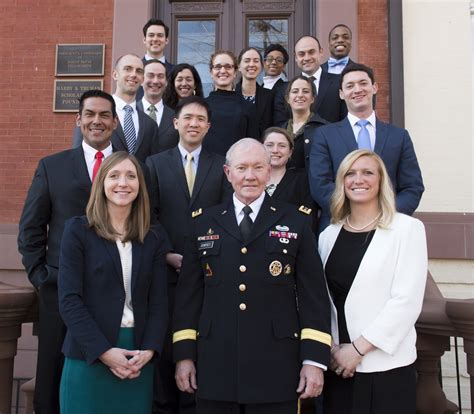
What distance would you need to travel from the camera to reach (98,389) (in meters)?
2.73

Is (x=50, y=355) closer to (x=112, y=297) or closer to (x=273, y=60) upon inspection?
(x=112, y=297)

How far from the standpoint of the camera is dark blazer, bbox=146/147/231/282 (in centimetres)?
359

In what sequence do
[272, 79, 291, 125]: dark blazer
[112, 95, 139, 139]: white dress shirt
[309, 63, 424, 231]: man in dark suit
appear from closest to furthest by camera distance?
[309, 63, 424, 231]: man in dark suit, [112, 95, 139, 139]: white dress shirt, [272, 79, 291, 125]: dark blazer

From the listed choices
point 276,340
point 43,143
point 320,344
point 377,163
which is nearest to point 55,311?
point 276,340

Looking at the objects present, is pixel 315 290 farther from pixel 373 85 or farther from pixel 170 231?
pixel 373 85

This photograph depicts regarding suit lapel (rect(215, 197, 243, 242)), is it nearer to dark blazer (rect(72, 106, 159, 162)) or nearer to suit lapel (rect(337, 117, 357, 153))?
suit lapel (rect(337, 117, 357, 153))

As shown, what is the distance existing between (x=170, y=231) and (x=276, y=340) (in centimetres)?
119

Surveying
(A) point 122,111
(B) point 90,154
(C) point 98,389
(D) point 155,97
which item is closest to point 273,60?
(D) point 155,97

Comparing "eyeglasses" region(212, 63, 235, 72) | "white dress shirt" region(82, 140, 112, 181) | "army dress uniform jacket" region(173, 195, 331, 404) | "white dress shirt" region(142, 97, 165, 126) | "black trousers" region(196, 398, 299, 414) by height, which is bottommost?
"black trousers" region(196, 398, 299, 414)

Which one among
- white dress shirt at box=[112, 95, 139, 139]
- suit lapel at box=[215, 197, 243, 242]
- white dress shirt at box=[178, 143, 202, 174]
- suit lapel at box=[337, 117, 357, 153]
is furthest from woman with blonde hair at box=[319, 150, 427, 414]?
white dress shirt at box=[112, 95, 139, 139]

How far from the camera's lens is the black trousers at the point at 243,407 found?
8.79 ft

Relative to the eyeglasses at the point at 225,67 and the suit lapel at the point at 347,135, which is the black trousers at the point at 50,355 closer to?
the suit lapel at the point at 347,135

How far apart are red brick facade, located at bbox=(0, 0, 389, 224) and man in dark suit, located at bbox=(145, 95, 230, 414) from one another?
12.8ft

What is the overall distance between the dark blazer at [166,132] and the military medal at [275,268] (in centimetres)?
187
